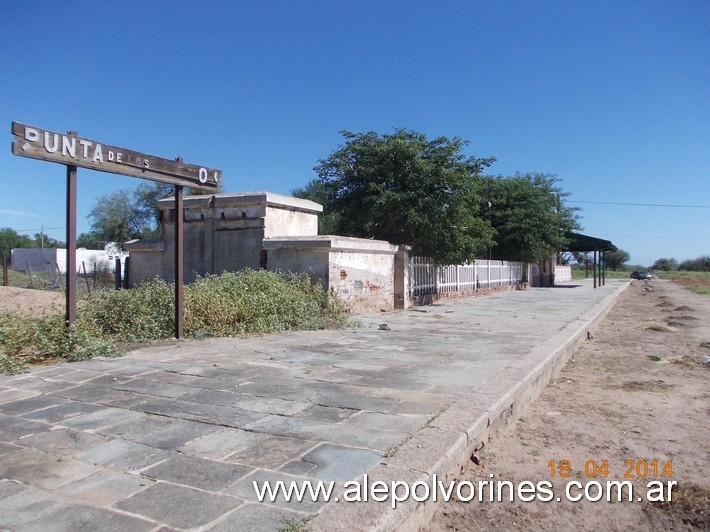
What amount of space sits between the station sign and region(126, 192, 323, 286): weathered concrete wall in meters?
3.86

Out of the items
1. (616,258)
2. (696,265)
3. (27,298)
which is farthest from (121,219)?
→ (696,265)

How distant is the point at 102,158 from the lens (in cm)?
664

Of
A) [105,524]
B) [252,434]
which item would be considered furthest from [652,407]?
[105,524]

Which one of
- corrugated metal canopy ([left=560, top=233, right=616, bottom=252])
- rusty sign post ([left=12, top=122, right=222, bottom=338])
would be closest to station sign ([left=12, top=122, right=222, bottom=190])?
rusty sign post ([left=12, top=122, right=222, bottom=338])

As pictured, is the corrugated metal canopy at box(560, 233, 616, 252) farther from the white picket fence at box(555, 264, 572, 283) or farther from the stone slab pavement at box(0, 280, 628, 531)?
the stone slab pavement at box(0, 280, 628, 531)

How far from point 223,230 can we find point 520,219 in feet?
60.5

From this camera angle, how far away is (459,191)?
1552cm

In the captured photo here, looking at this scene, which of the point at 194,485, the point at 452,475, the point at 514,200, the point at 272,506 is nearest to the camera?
the point at 272,506

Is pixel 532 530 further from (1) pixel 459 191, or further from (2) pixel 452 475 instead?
(1) pixel 459 191

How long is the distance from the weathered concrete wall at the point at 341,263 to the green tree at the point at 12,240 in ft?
203

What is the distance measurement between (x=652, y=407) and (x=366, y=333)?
16.0 ft

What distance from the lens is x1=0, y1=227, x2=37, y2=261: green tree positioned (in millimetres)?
61925

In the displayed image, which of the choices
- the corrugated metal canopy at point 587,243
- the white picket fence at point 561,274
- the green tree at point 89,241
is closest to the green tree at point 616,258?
the white picket fence at point 561,274

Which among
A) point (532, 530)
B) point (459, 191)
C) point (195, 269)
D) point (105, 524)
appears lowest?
point (532, 530)
